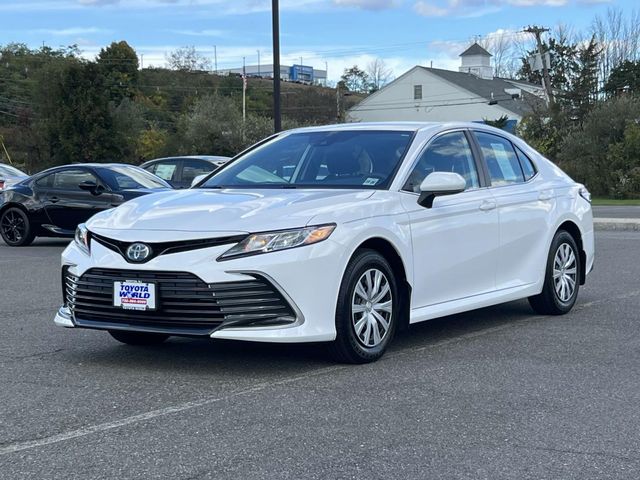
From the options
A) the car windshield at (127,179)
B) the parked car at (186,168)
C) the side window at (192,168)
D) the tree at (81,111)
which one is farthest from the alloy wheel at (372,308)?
the tree at (81,111)

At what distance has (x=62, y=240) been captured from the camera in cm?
1772

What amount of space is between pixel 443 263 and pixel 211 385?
6.81 ft

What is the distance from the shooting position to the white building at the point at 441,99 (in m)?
77.4

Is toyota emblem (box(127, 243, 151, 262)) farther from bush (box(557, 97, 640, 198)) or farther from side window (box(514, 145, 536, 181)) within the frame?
bush (box(557, 97, 640, 198))

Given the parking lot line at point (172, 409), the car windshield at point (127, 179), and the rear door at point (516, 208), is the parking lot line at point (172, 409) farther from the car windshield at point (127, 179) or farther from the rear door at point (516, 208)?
the car windshield at point (127, 179)

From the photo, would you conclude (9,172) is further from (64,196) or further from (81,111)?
(81,111)

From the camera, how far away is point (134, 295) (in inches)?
231

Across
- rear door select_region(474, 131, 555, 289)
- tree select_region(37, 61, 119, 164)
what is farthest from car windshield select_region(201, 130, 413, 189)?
tree select_region(37, 61, 119, 164)

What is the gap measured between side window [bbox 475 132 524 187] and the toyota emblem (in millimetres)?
3153

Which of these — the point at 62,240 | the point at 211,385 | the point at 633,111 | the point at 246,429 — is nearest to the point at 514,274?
the point at 211,385

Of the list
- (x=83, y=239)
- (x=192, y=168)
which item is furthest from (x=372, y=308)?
(x=192, y=168)

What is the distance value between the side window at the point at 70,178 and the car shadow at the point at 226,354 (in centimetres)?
864

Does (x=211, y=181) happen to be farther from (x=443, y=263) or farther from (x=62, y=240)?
(x=62, y=240)

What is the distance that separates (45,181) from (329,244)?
36.3 feet
